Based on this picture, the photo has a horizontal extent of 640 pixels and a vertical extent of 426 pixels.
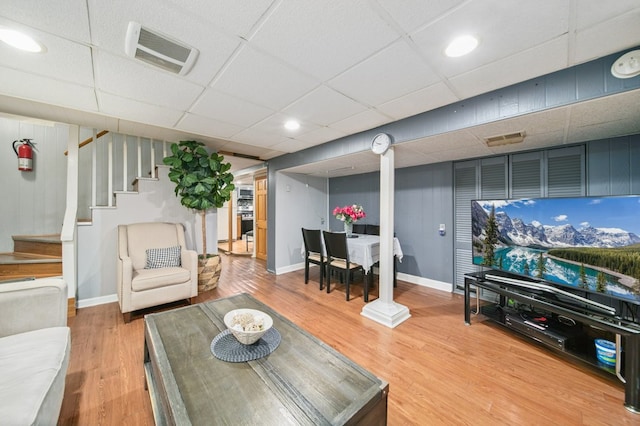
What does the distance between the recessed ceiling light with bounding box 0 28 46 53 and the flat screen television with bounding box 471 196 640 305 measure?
3945 mm

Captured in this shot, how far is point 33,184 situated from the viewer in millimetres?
3451

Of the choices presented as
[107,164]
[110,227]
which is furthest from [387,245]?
[107,164]

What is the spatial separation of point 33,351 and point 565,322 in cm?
401

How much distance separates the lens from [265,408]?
0.96 metres

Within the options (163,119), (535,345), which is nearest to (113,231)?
(163,119)

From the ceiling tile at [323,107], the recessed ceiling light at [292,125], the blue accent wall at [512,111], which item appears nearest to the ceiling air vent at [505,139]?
the blue accent wall at [512,111]

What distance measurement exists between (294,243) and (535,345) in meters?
3.83

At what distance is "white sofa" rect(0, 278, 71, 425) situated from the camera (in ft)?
3.17

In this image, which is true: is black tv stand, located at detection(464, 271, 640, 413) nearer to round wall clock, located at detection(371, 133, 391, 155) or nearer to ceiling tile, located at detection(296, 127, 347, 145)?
round wall clock, located at detection(371, 133, 391, 155)

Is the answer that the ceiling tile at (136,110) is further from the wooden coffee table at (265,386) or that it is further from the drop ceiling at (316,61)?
the wooden coffee table at (265,386)

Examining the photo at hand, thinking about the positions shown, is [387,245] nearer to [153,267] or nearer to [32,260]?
[153,267]

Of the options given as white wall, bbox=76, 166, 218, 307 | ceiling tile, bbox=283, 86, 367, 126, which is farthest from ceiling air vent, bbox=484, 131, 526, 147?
white wall, bbox=76, 166, 218, 307

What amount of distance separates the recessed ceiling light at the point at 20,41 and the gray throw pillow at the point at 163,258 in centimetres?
228

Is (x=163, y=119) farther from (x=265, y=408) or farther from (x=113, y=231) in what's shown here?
(x=265, y=408)
